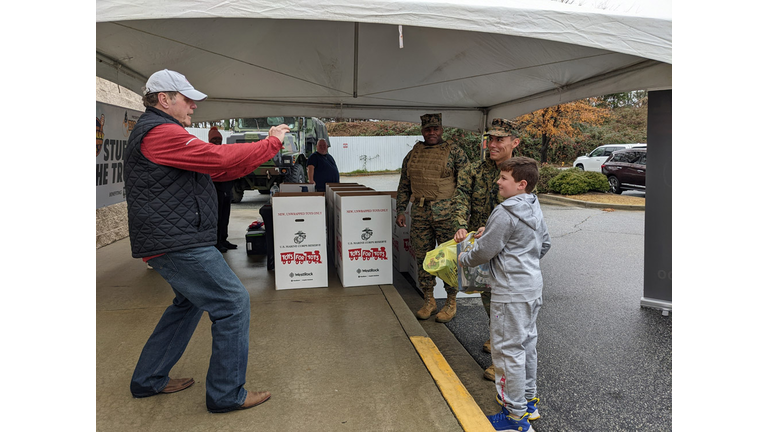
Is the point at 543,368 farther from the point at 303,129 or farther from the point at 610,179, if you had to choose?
the point at 610,179

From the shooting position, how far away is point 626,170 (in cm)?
1712

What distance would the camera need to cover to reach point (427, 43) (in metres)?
5.26

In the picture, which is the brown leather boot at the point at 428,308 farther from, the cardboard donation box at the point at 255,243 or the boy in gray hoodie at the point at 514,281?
the cardboard donation box at the point at 255,243

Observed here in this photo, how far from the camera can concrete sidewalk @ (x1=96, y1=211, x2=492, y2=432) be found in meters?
2.54

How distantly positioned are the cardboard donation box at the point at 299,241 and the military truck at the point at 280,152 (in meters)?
8.47

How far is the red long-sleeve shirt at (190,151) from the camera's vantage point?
2.30 metres

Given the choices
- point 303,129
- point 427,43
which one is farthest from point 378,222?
point 303,129

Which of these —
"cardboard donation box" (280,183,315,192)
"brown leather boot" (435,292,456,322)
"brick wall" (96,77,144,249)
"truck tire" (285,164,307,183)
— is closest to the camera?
"brown leather boot" (435,292,456,322)

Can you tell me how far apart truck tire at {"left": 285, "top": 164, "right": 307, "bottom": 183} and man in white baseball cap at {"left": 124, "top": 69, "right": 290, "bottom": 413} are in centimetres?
1083

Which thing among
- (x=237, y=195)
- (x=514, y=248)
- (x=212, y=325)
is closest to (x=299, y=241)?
(x=212, y=325)

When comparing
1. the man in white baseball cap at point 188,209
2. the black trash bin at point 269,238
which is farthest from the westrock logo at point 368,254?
the man in white baseball cap at point 188,209

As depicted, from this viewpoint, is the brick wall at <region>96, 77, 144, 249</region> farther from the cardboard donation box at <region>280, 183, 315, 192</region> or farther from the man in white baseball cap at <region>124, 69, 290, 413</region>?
the man in white baseball cap at <region>124, 69, 290, 413</region>

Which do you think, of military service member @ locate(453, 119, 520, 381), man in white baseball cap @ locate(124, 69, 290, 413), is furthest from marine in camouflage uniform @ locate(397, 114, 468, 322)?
man in white baseball cap @ locate(124, 69, 290, 413)

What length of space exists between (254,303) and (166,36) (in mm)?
2695
